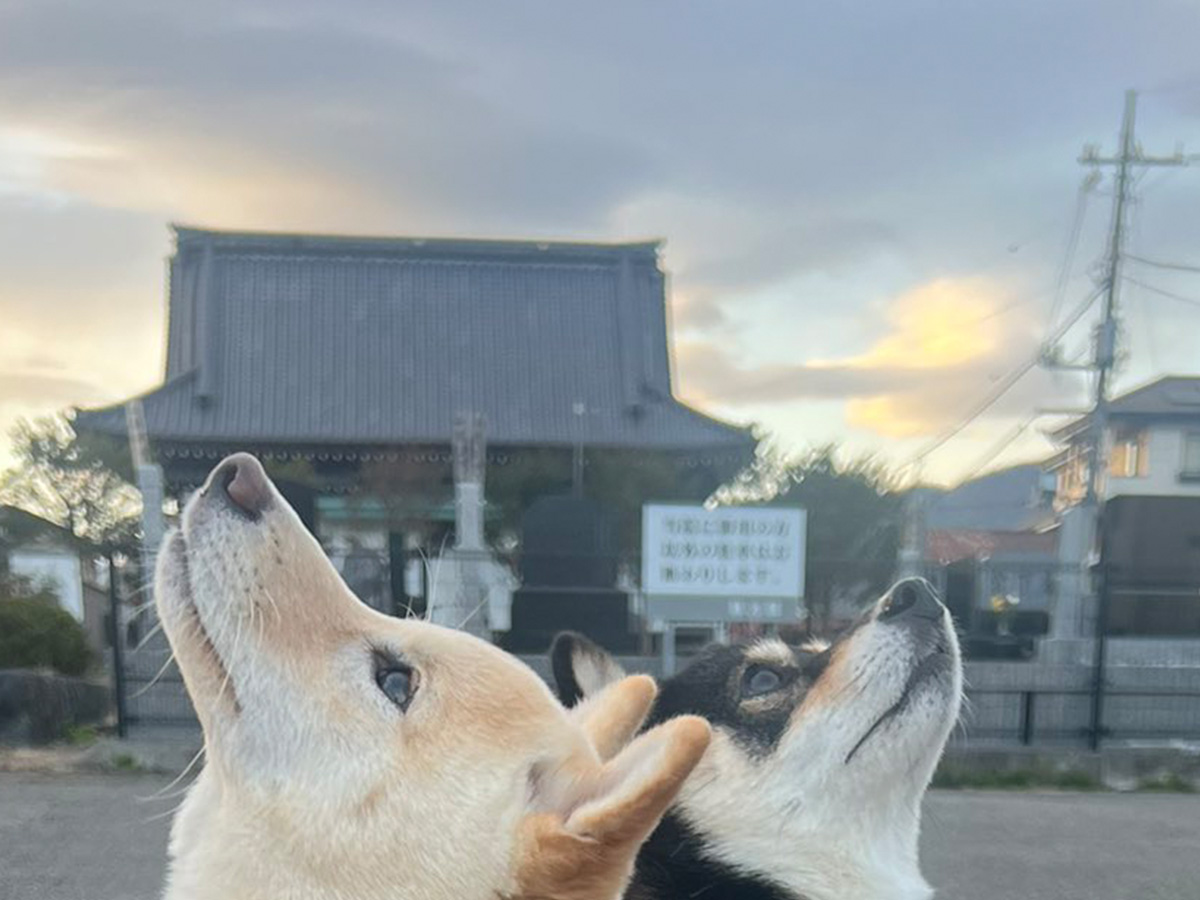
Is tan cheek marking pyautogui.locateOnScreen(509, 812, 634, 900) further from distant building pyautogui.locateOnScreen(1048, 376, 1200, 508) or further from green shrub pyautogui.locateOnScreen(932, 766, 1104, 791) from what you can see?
distant building pyautogui.locateOnScreen(1048, 376, 1200, 508)

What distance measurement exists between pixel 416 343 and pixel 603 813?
14747 millimetres

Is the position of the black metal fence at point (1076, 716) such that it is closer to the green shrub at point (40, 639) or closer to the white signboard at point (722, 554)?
the white signboard at point (722, 554)

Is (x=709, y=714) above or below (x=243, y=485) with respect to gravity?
below

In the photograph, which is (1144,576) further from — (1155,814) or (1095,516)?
(1155,814)

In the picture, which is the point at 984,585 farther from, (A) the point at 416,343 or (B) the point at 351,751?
(A) the point at 416,343

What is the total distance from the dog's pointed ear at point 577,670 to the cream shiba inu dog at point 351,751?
1.91 ft

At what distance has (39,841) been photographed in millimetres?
4410

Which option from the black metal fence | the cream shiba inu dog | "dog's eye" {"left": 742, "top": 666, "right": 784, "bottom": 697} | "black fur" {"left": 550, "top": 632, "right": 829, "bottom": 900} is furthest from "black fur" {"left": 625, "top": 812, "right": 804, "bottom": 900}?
the black metal fence

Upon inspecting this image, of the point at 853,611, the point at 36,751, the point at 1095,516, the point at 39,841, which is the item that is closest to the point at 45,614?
the point at 36,751

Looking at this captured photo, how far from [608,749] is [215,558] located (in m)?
0.64

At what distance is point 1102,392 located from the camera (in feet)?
38.1

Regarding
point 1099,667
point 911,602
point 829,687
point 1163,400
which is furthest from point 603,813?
point 1163,400

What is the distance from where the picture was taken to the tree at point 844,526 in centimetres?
643

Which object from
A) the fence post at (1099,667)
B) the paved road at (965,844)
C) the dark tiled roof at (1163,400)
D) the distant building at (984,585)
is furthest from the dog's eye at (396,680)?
the dark tiled roof at (1163,400)
